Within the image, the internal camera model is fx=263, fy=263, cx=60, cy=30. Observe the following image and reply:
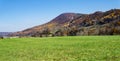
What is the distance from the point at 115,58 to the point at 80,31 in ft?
236

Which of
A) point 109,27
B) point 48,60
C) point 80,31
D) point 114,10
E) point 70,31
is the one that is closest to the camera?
point 48,60

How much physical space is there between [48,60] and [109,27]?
65773 mm

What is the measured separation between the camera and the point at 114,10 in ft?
429

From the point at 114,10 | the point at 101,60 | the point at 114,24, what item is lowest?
the point at 101,60

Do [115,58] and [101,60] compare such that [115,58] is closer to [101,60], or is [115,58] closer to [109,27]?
[101,60]

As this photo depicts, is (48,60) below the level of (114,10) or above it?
below

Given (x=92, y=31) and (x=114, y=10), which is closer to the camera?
(x=92, y=31)

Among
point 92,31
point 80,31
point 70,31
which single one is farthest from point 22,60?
point 70,31

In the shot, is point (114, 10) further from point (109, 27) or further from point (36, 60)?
point (36, 60)

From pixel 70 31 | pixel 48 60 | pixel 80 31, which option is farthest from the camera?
pixel 70 31

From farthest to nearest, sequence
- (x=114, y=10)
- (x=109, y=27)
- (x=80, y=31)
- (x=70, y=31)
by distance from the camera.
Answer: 1. (x=114, y=10)
2. (x=70, y=31)
3. (x=80, y=31)
4. (x=109, y=27)

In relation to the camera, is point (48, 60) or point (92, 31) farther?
point (92, 31)

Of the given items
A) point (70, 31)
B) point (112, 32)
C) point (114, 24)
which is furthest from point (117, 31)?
point (70, 31)

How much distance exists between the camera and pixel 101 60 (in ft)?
65.8
